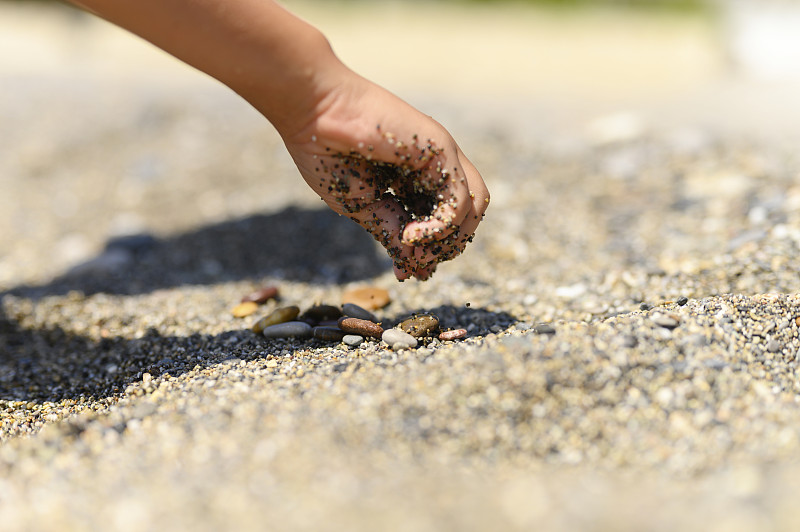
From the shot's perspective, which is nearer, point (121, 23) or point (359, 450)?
point (359, 450)

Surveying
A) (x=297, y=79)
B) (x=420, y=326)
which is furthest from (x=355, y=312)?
(x=297, y=79)

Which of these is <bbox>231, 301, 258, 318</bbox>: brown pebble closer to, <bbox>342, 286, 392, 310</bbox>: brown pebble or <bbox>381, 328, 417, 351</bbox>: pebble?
<bbox>342, 286, 392, 310</bbox>: brown pebble

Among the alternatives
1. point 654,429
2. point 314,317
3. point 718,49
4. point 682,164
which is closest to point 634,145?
point 682,164

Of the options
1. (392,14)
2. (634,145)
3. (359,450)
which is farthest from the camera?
(392,14)

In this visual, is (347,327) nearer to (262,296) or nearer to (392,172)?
(392,172)

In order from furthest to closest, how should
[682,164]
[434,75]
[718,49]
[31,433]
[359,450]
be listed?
1. [718,49]
2. [434,75]
3. [682,164]
4. [31,433]
5. [359,450]

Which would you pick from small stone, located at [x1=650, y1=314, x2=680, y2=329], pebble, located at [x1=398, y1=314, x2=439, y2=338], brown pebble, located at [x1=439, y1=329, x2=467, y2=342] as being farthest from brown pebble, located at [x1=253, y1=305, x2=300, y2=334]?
small stone, located at [x1=650, y1=314, x2=680, y2=329]

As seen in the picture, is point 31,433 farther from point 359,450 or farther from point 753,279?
point 753,279
